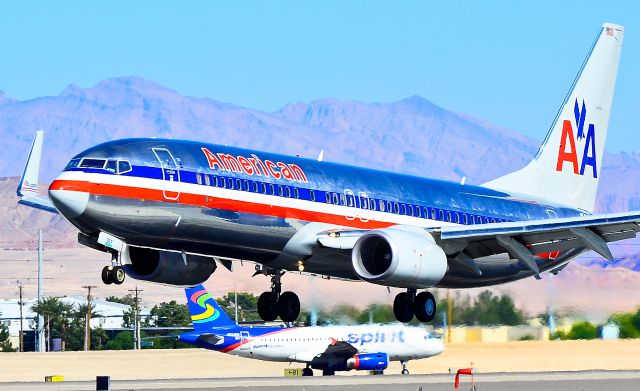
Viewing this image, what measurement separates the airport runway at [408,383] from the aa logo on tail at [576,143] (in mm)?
14976

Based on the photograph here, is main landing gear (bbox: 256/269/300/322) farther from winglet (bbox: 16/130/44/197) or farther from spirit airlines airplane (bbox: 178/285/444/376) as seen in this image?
spirit airlines airplane (bbox: 178/285/444/376)

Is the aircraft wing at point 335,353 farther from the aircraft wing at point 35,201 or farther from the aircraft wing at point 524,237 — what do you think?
the aircraft wing at point 35,201

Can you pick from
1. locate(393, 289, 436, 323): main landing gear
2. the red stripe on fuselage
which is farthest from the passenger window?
locate(393, 289, 436, 323): main landing gear

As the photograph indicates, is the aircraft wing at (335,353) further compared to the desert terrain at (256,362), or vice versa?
the aircraft wing at (335,353)

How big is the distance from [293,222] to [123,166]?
21.0 feet

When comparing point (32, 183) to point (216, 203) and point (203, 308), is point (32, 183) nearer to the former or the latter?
point (216, 203)

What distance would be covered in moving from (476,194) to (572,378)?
27.8m

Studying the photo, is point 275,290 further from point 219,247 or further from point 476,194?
point 476,194

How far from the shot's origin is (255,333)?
90.7 metres

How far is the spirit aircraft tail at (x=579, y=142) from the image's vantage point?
182ft

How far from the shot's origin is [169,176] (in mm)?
39656

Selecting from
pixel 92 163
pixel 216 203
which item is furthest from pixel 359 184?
pixel 92 163

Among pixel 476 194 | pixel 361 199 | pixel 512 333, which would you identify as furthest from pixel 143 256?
pixel 512 333

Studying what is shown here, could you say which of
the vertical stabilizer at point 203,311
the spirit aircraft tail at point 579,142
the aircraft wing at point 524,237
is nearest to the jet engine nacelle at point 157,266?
the aircraft wing at point 524,237
